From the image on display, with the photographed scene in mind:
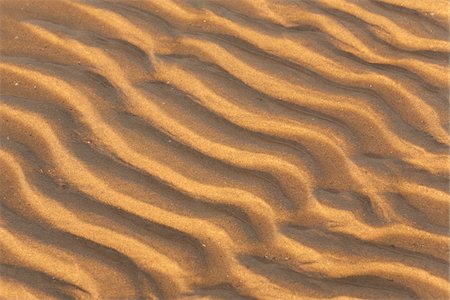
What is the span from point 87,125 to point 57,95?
0.21 m

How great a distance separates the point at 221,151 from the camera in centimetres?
267

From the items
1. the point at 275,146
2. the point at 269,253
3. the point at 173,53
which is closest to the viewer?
the point at 269,253

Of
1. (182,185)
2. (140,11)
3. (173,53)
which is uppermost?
(140,11)

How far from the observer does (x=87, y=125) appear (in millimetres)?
2684

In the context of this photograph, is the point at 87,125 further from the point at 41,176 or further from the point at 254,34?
the point at 254,34

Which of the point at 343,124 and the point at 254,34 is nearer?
the point at 343,124

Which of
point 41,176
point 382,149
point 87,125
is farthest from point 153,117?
point 382,149

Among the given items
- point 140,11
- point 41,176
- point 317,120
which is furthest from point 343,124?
point 41,176

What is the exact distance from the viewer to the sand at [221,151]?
2.51 metres

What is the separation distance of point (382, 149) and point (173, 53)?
3.33 ft

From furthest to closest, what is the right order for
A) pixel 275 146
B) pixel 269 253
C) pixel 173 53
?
pixel 173 53 < pixel 275 146 < pixel 269 253

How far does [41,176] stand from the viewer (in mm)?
2594

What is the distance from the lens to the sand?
2.51m

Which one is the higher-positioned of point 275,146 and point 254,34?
point 254,34
